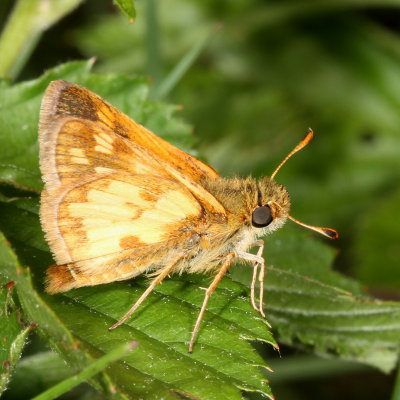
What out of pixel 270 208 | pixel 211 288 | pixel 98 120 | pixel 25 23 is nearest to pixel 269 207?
pixel 270 208

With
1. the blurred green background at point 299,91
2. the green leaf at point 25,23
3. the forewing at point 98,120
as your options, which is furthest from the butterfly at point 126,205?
the blurred green background at point 299,91

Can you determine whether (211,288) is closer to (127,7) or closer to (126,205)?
(126,205)

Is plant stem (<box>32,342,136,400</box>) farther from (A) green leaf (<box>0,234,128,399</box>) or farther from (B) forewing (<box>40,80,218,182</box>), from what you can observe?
(B) forewing (<box>40,80,218,182</box>)

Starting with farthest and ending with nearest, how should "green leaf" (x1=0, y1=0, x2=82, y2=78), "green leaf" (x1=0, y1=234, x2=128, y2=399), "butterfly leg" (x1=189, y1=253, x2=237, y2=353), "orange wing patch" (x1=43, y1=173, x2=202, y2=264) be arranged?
1. "green leaf" (x1=0, y1=0, x2=82, y2=78)
2. "orange wing patch" (x1=43, y1=173, x2=202, y2=264)
3. "butterfly leg" (x1=189, y1=253, x2=237, y2=353)
4. "green leaf" (x1=0, y1=234, x2=128, y2=399)

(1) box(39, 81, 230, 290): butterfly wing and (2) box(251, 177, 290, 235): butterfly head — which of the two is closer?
(1) box(39, 81, 230, 290): butterfly wing

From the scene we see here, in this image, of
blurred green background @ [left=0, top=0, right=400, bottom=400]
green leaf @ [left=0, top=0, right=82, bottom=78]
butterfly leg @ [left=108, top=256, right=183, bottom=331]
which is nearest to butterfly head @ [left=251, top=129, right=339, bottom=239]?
butterfly leg @ [left=108, top=256, right=183, bottom=331]

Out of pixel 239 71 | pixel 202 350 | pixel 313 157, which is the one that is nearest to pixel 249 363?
pixel 202 350

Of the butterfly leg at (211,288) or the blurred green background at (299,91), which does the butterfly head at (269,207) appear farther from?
the blurred green background at (299,91)
